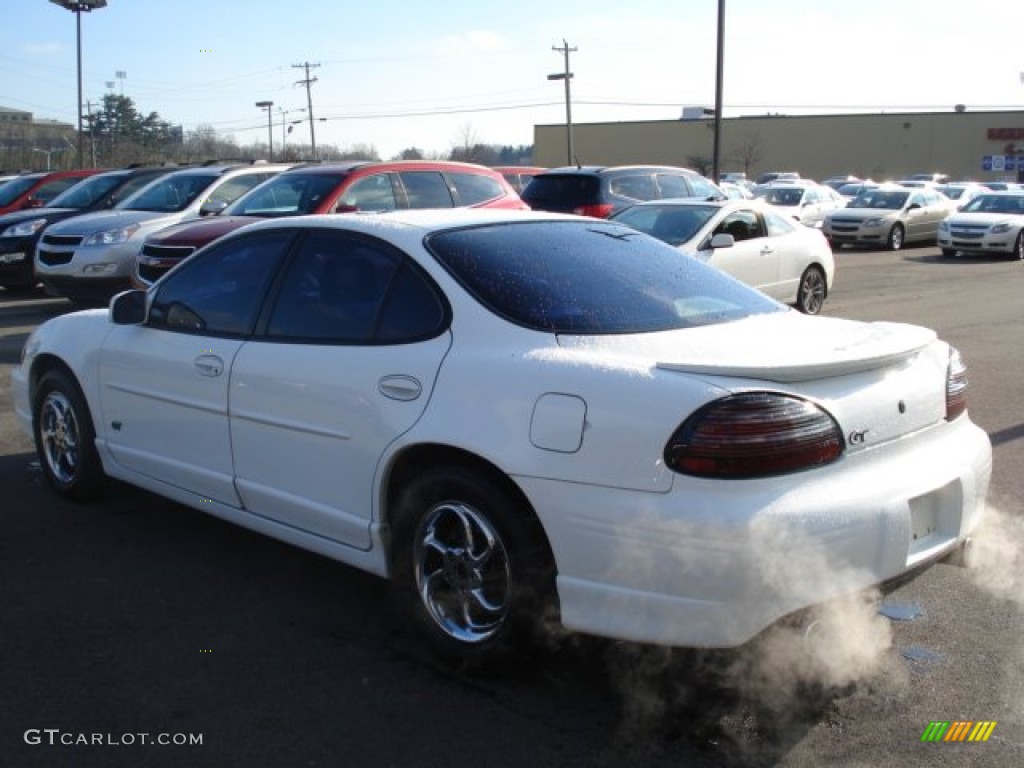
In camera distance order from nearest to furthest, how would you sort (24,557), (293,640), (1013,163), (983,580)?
(293,640), (983,580), (24,557), (1013,163)

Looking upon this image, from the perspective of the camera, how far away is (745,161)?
85750 mm

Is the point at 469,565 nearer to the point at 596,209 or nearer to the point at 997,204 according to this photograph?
the point at 596,209

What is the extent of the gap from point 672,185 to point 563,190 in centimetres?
177

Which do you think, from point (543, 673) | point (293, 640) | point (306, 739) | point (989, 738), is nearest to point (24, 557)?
point (293, 640)

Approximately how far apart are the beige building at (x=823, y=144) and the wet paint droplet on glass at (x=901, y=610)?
72791 millimetres

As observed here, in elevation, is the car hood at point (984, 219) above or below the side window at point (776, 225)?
above

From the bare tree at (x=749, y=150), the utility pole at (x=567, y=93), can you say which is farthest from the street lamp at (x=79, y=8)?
the bare tree at (x=749, y=150)

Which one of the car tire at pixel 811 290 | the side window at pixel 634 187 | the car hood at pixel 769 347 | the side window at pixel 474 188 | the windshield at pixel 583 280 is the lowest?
the car tire at pixel 811 290

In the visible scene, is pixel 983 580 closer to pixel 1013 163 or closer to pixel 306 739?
pixel 306 739

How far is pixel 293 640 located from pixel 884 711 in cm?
212

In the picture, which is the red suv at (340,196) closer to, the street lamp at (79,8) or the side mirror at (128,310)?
the side mirror at (128,310)

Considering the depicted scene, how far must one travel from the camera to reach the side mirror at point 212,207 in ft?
45.1

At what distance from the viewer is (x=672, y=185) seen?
1681 cm

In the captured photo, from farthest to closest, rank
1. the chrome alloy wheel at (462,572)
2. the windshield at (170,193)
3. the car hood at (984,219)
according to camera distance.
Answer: the car hood at (984,219) → the windshield at (170,193) → the chrome alloy wheel at (462,572)
